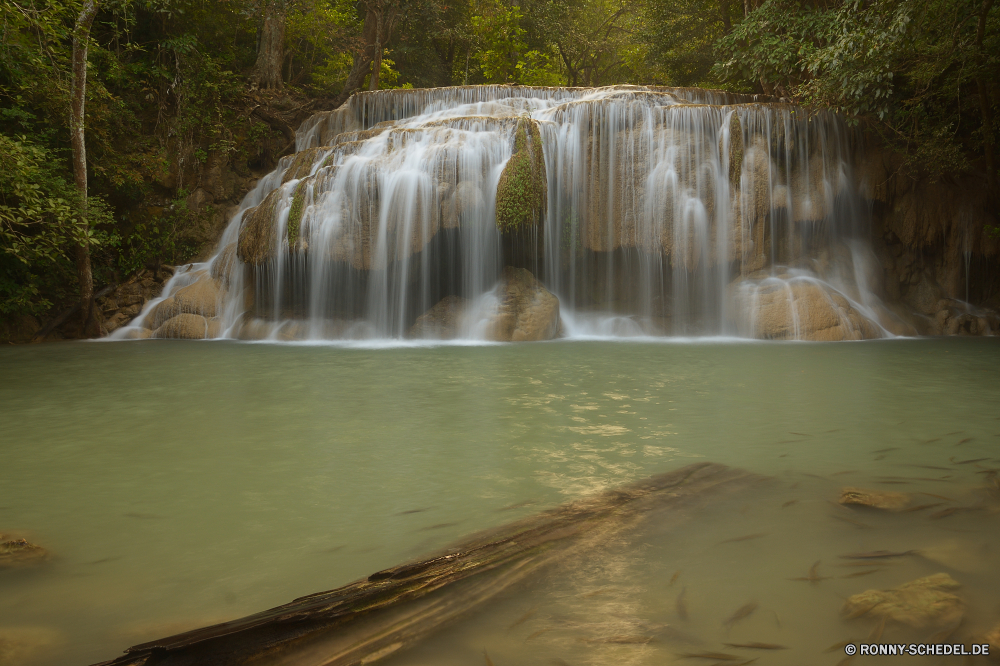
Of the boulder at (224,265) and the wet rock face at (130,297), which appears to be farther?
the boulder at (224,265)

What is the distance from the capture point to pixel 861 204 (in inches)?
552

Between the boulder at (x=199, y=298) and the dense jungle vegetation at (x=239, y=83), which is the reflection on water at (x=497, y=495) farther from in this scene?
the boulder at (x=199, y=298)

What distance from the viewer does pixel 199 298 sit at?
13.4 metres

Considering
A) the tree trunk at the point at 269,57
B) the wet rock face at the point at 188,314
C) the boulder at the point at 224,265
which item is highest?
the tree trunk at the point at 269,57

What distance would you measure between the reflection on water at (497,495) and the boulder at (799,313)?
14.1ft

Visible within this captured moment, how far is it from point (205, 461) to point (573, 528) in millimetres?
2563

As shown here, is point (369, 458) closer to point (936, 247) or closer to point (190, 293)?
point (190, 293)

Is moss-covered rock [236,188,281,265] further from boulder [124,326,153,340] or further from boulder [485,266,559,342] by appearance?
boulder [485,266,559,342]

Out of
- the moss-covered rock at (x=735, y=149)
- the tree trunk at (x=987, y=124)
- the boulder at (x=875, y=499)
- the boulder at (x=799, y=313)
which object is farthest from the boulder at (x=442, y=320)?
the tree trunk at (x=987, y=124)

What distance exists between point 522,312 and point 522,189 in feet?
7.82

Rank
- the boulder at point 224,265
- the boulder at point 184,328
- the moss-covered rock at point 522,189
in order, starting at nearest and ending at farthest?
1. the moss-covered rock at point 522,189
2. the boulder at point 184,328
3. the boulder at point 224,265

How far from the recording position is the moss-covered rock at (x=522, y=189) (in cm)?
1230

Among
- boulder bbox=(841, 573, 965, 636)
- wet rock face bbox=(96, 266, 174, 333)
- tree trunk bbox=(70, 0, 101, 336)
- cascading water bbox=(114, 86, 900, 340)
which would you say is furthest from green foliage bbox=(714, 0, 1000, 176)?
wet rock face bbox=(96, 266, 174, 333)

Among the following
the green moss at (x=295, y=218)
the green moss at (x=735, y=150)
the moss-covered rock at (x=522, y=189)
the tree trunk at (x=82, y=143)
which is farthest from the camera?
the green moss at (x=735, y=150)
